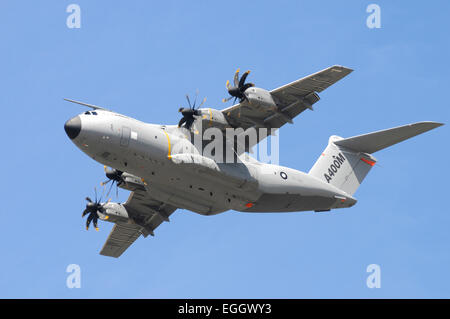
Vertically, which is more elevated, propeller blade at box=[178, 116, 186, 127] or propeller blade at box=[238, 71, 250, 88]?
propeller blade at box=[238, 71, 250, 88]

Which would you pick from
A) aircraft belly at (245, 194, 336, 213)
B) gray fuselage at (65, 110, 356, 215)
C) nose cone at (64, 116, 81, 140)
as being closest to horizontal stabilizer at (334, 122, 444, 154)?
gray fuselage at (65, 110, 356, 215)

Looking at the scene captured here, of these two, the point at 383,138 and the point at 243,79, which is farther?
the point at 383,138

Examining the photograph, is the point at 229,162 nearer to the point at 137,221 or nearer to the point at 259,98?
the point at 259,98

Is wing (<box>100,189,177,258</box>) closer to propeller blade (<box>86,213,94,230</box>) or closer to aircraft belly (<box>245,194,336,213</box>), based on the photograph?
propeller blade (<box>86,213,94,230</box>)

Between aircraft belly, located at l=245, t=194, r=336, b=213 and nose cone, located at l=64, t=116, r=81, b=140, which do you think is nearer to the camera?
nose cone, located at l=64, t=116, r=81, b=140

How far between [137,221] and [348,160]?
9084 mm

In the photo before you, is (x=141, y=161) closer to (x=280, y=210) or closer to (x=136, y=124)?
(x=136, y=124)

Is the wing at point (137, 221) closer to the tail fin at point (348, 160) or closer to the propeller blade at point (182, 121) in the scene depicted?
the propeller blade at point (182, 121)

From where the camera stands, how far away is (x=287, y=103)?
27.5 metres

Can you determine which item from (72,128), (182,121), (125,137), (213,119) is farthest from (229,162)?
(72,128)

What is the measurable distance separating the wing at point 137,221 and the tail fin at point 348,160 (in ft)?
21.2

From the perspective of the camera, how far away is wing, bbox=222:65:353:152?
26547mm

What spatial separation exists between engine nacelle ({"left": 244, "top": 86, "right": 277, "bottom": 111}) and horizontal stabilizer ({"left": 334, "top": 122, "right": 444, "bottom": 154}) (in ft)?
16.7

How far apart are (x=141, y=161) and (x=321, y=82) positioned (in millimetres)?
6863
